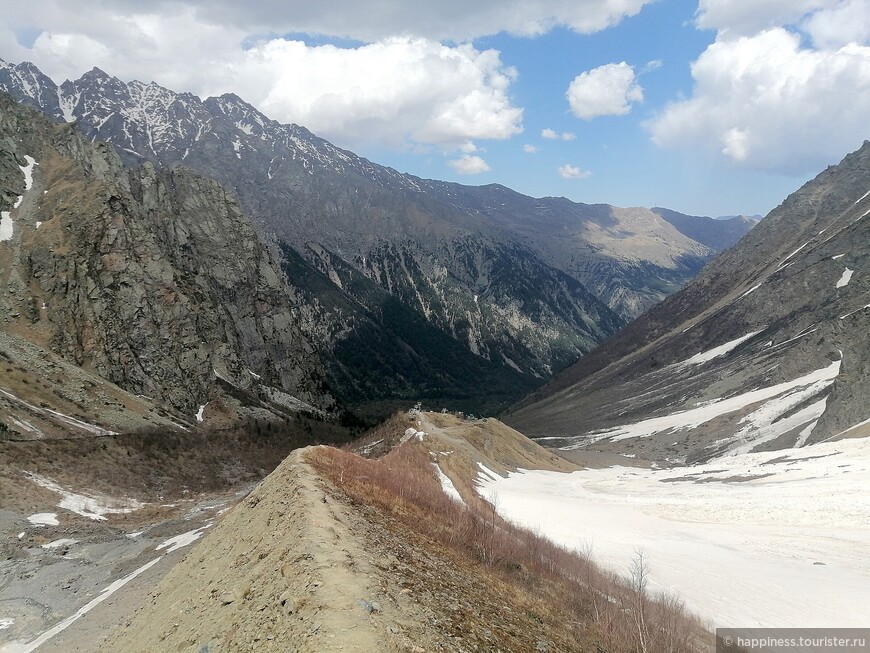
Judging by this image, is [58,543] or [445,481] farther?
[445,481]

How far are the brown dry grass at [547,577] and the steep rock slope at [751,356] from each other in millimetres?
50270

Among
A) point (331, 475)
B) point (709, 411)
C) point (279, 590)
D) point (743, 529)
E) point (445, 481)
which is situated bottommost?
point (709, 411)

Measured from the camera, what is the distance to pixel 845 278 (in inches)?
4624

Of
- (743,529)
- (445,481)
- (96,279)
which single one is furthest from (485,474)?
(96,279)

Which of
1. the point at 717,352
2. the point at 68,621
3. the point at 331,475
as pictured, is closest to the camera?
the point at 331,475

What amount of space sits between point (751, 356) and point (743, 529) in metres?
97.5

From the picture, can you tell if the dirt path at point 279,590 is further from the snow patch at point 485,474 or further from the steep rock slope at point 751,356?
the steep rock slope at point 751,356

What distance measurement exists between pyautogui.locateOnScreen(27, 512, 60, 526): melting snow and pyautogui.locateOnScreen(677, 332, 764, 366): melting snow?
132 metres

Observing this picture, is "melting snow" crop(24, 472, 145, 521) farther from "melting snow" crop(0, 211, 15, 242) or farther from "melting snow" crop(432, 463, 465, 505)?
"melting snow" crop(0, 211, 15, 242)

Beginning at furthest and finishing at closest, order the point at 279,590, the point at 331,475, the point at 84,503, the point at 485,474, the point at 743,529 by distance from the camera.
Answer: the point at 485,474, the point at 743,529, the point at 84,503, the point at 331,475, the point at 279,590

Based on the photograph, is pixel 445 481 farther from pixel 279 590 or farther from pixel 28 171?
pixel 28 171

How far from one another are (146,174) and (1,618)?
12694cm

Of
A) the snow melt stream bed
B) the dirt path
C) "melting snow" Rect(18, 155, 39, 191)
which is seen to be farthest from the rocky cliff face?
the dirt path

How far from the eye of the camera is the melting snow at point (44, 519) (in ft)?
87.3
